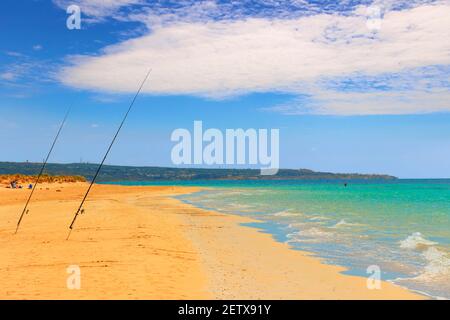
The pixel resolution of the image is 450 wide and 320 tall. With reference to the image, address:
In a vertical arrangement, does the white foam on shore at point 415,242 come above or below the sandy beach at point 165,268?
above

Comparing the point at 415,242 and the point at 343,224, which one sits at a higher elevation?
the point at 343,224

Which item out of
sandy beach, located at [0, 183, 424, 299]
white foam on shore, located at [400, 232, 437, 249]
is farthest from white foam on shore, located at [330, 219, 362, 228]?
sandy beach, located at [0, 183, 424, 299]

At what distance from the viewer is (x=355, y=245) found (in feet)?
51.6

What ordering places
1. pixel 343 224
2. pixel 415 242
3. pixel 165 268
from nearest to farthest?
1. pixel 165 268
2. pixel 415 242
3. pixel 343 224

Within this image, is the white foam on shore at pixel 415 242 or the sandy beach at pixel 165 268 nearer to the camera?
the sandy beach at pixel 165 268

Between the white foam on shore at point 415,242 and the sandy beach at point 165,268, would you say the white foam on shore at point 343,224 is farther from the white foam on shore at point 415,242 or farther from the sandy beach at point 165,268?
the sandy beach at point 165,268

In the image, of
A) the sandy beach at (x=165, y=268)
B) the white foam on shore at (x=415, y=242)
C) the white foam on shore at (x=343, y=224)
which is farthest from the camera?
the white foam on shore at (x=343, y=224)


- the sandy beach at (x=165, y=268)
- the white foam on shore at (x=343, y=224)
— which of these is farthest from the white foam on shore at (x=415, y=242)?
the sandy beach at (x=165, y=268)

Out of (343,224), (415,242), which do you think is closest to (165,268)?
(415,242)

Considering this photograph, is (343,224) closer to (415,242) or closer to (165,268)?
(415,242)
